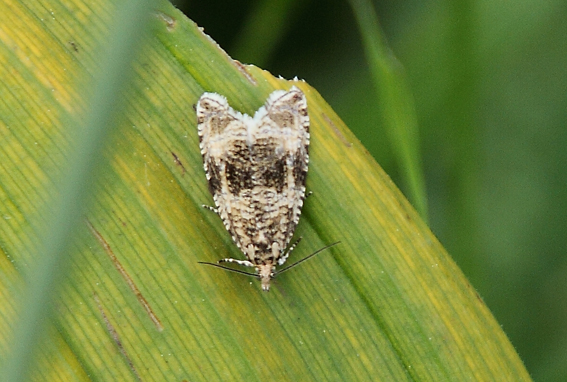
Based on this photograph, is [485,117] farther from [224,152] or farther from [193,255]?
[193,255]

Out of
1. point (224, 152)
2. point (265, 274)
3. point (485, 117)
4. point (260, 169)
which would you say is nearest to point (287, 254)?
point (265, 274)

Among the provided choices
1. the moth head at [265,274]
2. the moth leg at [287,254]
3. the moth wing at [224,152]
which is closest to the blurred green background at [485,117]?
the moth wing at [224,152]

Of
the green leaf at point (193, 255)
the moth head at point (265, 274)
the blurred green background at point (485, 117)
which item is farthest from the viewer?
the blurred green background at point (485, 117)

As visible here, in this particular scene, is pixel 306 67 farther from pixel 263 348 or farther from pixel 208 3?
pixel 263 348

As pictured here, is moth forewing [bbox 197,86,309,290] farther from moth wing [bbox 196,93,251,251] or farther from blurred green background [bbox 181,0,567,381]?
blurred green background [bbox 181,0,567,381]

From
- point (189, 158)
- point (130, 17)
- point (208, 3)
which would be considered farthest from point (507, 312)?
point (130, 17)

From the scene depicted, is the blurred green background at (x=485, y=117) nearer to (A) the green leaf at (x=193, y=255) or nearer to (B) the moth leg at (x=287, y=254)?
(A) the green leaf at (x=193, y=255)
